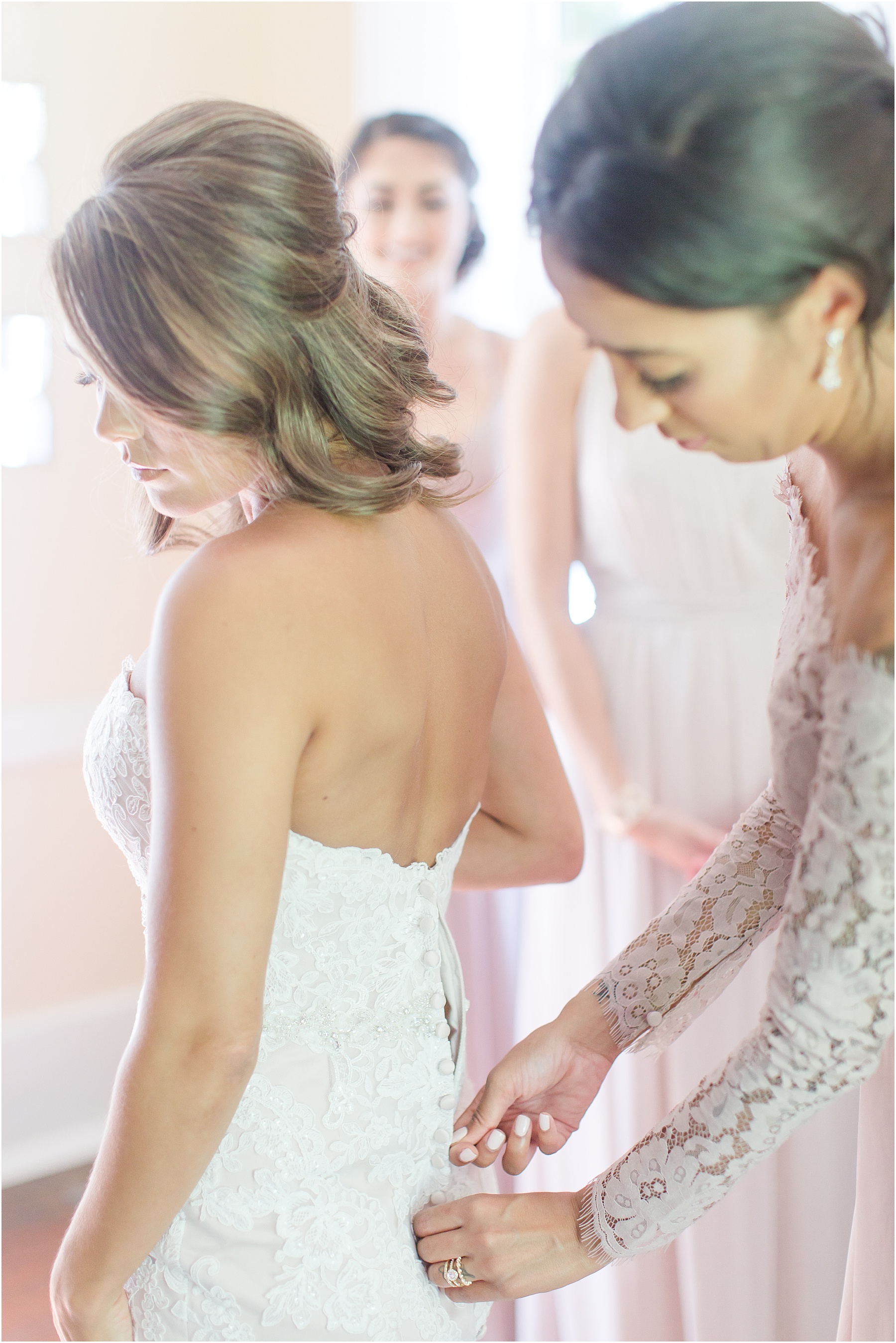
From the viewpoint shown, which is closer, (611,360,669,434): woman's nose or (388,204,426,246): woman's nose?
(611,360,669,434): woman's nose

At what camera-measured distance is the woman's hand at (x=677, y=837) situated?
1897 mm

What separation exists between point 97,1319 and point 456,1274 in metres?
0.34

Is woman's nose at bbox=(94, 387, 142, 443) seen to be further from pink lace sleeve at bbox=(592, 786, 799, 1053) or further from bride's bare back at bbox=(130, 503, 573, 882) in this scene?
pink lace sleeve at bbox=(592, 786, 799, 1053)

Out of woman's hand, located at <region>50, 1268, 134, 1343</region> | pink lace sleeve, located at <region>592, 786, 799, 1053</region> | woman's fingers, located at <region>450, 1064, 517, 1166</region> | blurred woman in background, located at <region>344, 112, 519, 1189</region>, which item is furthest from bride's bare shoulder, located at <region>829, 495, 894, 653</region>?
blurred woman in background, located at <region>344, 112, 519, 1189</region>

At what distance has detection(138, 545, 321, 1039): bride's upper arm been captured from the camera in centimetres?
91

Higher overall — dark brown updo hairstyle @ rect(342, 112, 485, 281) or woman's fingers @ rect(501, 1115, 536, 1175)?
dark brown updo hairstyle @ rect(342, 112, 485, 281)

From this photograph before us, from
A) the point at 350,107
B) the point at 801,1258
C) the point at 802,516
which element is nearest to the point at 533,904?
the point at 801,1258

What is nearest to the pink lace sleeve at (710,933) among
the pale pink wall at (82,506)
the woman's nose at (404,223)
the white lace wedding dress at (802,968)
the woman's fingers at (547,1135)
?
the white lace wedding dress at (802,968)

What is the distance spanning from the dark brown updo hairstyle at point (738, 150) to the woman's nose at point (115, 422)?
54 centimetres

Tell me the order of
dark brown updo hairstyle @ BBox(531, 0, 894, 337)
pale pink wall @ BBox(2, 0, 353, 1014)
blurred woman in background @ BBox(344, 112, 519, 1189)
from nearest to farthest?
dark brown updo hairstyle @ BBox(531, 0, 894, 337) → blurred woman in background @ BBox(344, 112, 519, 1189) → pale pink wall @ BBox(2, 0, 353, 1014)

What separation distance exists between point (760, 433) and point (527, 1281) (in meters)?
0.76

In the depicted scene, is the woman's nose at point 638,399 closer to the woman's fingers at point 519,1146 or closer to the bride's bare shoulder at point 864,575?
the bride's bare shoulder at point 864,575

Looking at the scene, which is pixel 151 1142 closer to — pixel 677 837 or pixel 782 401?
pixel 782 401

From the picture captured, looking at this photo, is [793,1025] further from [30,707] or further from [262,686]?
[30,707]
